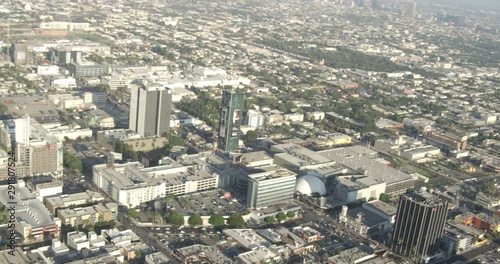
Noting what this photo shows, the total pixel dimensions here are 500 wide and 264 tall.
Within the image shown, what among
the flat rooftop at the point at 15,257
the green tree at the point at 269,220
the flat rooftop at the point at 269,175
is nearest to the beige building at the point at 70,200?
the flat rooftop at the point at 15,257

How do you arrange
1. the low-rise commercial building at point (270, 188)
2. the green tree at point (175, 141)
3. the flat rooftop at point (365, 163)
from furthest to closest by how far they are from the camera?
1. the green tree at point (175, 141)
2. the flat rooftop at point (365, 163)
3. the low-rise commercial building at point (270, 188)

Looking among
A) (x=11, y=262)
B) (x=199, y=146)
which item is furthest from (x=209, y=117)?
(x=11, y=262)

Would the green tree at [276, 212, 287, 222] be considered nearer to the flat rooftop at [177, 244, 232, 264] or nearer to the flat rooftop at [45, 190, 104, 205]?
the flat rooftop at [177, 244, 232, 264]

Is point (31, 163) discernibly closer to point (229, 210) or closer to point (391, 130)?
point (229, 210)

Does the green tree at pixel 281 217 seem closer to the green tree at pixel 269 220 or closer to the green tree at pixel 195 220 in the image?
the green tree at pixel 269 220

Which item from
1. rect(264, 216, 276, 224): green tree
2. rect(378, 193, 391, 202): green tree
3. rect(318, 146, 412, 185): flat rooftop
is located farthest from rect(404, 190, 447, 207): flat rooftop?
rect(318, 146, 412, 185): flat rooftop
